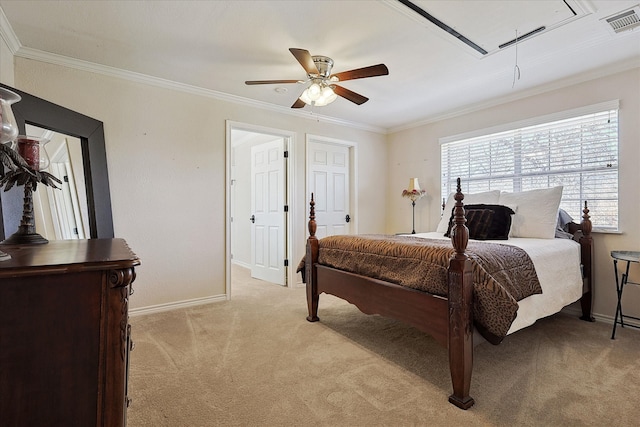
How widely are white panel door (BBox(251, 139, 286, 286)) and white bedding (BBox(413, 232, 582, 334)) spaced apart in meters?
2.85

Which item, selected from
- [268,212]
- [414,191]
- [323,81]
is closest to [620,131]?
[414,191]

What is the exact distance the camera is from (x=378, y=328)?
2852mm

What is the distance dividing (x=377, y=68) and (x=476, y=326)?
1816 mm

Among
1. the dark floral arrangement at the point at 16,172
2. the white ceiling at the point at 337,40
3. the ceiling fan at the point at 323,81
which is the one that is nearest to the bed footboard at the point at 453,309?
the ceiling fan at the point at 323,81

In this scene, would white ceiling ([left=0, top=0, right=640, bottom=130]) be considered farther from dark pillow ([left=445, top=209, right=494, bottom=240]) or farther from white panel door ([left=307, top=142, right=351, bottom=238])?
dark pillow ([left=445, top=209, right=494, bottom=240])

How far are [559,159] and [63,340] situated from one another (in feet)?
13.7

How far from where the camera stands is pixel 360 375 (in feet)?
6.72

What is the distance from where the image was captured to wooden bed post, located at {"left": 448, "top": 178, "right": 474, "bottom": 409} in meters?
1.73

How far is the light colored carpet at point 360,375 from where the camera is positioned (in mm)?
1645

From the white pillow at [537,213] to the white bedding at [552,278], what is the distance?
177 mm

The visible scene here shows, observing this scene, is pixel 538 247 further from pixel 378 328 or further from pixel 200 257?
pixel 200 257

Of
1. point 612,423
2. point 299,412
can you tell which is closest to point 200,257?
point 299,412

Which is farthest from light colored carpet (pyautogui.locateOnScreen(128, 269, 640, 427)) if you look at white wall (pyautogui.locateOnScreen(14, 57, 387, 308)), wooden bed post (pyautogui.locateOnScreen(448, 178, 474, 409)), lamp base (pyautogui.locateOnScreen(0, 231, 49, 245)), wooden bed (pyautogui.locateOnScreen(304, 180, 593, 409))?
lamp base (pyautogui.locateOnScreen(0, 231, 49, 245))

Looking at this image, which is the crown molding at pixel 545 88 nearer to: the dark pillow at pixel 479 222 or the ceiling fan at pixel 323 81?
the dark pillow at pixel 479 222
